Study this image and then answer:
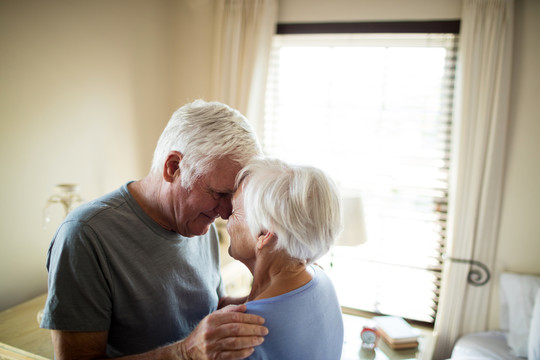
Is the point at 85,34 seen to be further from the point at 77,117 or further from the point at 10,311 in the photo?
the point at 10,311

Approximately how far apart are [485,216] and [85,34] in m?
2.86

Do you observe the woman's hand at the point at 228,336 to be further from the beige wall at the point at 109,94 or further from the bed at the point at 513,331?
the bed at the point at 513,331

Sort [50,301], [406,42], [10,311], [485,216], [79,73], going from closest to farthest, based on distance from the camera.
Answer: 1. [50,301]
2. [10,311]
3. [79,73]
4. [485,216]
5. [406,42]

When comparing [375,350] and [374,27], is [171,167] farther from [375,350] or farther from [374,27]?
[374,27]

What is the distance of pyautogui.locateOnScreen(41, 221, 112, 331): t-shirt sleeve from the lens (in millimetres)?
955

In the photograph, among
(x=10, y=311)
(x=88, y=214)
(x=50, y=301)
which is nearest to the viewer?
(x=50, y=301)

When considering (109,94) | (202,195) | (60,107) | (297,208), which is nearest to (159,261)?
(202,195)

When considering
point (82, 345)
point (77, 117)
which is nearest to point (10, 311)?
point (77, 117)

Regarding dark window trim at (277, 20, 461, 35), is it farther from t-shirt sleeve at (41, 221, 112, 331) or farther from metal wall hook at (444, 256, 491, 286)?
t-shirt sleeve at (41, 221, 112, 331)

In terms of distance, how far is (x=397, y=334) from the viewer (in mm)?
2250

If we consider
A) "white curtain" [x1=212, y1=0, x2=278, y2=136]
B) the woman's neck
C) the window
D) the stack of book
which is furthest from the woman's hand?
"white curtain" [x1=212, y1=0, x2=278, y2=136]

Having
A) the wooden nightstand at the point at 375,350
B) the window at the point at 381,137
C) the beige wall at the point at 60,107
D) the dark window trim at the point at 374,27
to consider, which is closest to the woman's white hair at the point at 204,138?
the beige wall at the point at 60,107

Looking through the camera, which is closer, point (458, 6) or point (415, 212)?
point (458, 6)

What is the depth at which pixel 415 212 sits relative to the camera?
289cm
